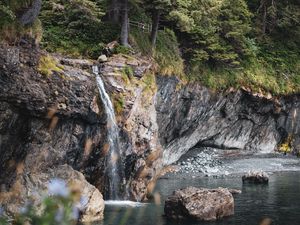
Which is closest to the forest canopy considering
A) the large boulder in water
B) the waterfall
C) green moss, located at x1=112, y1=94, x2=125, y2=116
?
green moss, located at x1=112, y1=94, x2=125, y2=116

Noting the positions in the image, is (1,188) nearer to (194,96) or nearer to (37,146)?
(37,146)

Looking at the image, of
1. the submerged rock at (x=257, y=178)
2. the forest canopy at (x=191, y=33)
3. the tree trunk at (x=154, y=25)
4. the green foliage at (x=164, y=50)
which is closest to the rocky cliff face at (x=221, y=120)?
the green foliage at (x=164, y=50)

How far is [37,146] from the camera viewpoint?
19.6 m

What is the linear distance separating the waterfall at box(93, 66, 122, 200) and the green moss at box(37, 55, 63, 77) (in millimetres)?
3005

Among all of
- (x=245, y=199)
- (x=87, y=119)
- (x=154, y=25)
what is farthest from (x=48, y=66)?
(x=154, y=25)

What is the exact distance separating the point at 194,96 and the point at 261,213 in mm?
18016

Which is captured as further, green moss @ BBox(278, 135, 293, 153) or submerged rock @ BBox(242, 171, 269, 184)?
green moss @ BBox(278, 135, 293, 153)

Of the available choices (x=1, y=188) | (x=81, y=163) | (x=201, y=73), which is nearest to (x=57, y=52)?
(x=81, y=163)

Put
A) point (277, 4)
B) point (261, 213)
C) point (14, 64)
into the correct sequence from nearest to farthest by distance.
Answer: point (14, 64) < point (261, 213) < point (277, 4)

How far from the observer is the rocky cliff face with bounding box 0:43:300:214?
18.5 metres

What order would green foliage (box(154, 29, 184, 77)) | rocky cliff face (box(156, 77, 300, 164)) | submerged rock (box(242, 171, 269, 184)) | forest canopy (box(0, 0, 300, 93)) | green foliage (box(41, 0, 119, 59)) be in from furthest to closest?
rocky cliff face (box(156, 77, 300, 164)) → green foliage (box(154, 29, 184, 77)) → submerged rock (box(242, 171, 269, 184)) → forest canopy (box(0, 0, 300, 93)) → green foliage (box(41, 0, 119, 59))

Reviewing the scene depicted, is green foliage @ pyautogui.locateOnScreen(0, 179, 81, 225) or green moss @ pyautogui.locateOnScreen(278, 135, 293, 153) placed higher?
green foliage @ pyautogui.locateOnScreen(0, 179, 81, 225)

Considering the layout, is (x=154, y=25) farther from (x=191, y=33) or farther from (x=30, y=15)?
(x=30, y=15)

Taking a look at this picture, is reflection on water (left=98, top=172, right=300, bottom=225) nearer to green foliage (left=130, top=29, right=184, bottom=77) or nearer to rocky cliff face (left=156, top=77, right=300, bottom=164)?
rocky cliff face (left=156, top=77, right=300, bottom=164)
